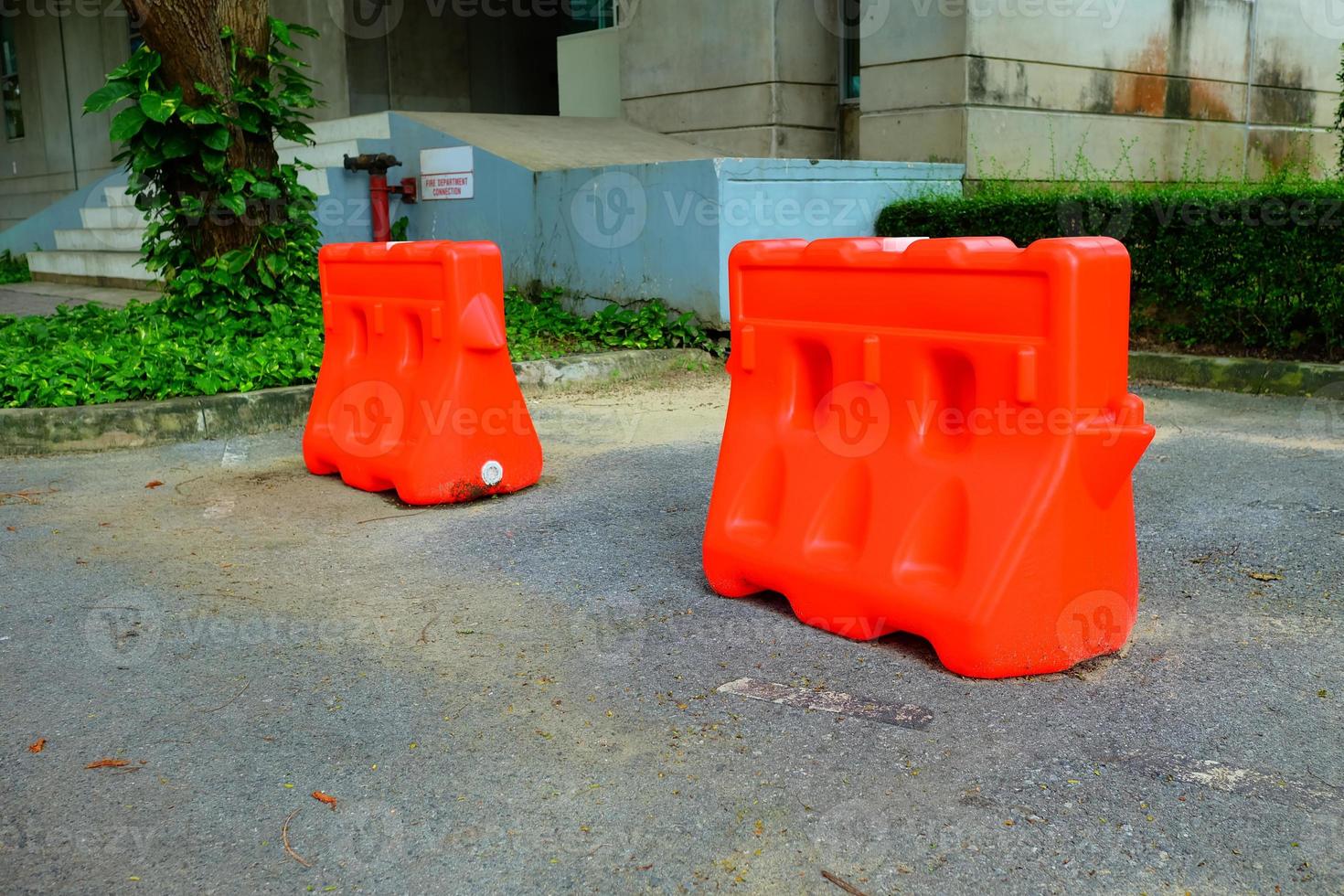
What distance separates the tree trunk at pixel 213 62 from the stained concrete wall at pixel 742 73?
516 cm

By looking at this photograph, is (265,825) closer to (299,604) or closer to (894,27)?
(299,604)

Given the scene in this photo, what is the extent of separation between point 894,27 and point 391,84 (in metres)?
7.96

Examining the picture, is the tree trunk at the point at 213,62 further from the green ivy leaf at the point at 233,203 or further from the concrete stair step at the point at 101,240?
the concrete stair step at the point at 101,240

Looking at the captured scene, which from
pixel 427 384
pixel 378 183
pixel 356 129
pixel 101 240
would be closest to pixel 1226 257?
pixel 427 384

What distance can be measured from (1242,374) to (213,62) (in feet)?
23.7

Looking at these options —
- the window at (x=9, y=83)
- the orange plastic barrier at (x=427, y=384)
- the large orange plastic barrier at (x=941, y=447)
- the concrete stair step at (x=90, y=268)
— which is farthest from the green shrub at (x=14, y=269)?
the large orange plastic barrier at (x=941, y=447)

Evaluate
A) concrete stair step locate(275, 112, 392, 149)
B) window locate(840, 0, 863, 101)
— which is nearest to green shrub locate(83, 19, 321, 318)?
concrete stair step locate(275, 112, 392, 149)

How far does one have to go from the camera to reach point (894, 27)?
36.5ft

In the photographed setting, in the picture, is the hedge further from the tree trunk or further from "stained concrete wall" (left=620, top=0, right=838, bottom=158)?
the tree trunk

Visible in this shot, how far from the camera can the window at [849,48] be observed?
1245cm

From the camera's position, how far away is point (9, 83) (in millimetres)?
23281

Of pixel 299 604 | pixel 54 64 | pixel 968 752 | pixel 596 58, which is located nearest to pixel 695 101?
pixel 596 58

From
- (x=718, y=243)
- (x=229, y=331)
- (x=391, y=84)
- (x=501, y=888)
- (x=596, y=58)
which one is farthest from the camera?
(x=391, y=84)

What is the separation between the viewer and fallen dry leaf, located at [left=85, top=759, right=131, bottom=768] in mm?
3012
